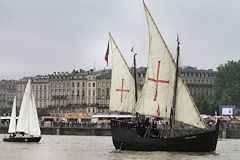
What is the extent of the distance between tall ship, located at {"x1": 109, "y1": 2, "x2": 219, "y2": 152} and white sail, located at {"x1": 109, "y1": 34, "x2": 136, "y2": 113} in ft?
18.5

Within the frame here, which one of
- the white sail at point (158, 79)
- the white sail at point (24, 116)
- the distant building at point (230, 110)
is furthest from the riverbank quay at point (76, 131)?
the white sail at point (158, 79)

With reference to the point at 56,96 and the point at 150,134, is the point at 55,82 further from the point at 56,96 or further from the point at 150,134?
the point at 150,134

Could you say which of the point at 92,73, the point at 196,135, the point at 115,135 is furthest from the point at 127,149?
the point at 92,73

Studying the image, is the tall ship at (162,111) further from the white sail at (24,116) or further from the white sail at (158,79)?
the white sail at (24,116)

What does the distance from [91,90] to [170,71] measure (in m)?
135

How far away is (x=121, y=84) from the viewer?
216ft

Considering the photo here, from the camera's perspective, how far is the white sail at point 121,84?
6544cm

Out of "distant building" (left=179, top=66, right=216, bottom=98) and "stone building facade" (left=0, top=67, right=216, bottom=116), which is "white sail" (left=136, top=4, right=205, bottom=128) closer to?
"stone building facade" (left=0, top=67, right=216, bottom=116)

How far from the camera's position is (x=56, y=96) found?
199 metres

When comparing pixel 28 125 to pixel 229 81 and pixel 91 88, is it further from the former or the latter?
pixel 91 88

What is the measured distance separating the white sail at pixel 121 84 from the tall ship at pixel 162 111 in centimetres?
564

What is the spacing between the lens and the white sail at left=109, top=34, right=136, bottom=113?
65438mm

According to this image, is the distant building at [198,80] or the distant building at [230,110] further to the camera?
the distant building at [198,80]

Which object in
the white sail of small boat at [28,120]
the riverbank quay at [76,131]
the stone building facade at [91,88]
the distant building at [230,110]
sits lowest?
the riverbank quay at [76,131]
